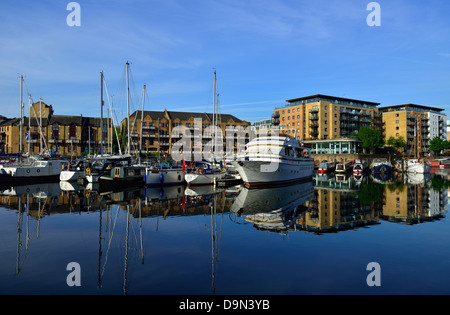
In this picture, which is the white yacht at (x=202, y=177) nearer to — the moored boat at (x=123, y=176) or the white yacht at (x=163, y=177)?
the white yacht at (x=163, y=177)

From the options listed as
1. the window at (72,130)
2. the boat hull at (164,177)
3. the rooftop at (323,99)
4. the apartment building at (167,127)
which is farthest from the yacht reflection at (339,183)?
the window at (72,130)

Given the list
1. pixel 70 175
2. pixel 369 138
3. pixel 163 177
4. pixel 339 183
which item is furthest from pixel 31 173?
pixel 369 138

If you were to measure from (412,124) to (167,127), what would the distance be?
101105 mm

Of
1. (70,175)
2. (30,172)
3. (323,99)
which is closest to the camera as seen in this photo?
(70,175)

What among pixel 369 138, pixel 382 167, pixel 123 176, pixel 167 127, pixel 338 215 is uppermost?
pixel 167 127

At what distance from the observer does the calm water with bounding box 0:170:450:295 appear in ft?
30.9

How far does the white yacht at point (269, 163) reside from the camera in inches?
1524

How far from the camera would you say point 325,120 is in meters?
120

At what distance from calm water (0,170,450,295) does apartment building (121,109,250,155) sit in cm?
8184

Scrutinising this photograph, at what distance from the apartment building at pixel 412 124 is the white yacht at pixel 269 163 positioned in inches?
4077

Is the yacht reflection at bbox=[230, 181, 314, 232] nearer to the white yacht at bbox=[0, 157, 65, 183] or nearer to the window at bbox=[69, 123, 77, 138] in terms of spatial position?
the white yacht at bbox=[0, 157, 65, 183]

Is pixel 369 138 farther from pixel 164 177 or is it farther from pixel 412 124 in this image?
pixel 164 177

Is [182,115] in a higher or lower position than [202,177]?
higher
